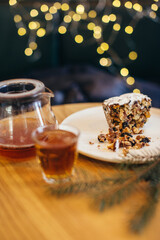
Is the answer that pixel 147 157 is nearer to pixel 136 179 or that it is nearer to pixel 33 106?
pixel 136 179

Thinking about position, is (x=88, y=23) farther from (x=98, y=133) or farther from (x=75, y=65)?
(x=98, y=133)

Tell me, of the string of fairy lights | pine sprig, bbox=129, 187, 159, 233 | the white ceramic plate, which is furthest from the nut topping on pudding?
the string of fairy lights

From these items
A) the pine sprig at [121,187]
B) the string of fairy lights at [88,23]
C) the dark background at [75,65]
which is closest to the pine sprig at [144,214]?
the pine sprig at [121,187]

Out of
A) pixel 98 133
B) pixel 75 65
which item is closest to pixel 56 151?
pixel 98 133

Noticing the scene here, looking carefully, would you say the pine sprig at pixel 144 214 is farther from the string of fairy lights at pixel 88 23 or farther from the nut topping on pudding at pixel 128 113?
the string of fairy lights at pixel 88 23

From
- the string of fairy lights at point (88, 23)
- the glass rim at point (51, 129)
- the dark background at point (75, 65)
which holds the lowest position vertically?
the dark background at point (75, 65)

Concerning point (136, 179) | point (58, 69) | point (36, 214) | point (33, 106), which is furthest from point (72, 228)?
point (58, 69)

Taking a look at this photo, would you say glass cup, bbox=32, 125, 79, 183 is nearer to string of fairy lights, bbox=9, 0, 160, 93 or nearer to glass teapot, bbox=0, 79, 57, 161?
glass teapot, bbox=0, 79, 57, 161

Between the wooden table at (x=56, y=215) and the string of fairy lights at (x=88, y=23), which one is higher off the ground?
the string of fairy lights at (x=88, y=23)

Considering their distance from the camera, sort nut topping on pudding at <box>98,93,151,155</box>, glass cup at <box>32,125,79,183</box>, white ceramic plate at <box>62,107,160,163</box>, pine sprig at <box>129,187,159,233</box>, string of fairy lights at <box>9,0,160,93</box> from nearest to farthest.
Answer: pine sprig at <box>129,187,159,233</box> → glass cup at <box>32,125,79,183</box> → white ceramic plate at <box>62,107,160,163</box> → nut topping on pudding at <box>98,93,151,155</box> → string of fairy lights at <box>9,0,160,93</box>
